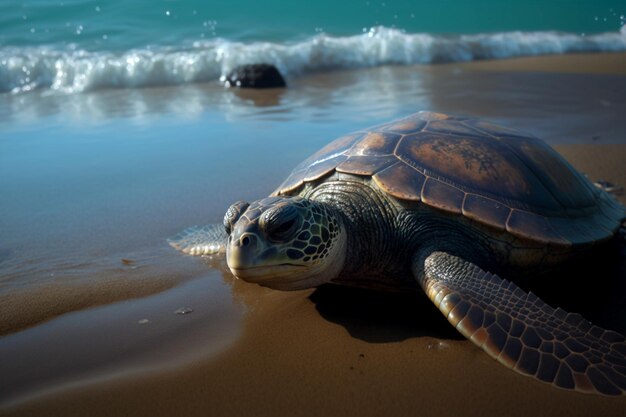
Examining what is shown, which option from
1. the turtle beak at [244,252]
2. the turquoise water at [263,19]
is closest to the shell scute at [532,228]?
the turtle beak at [244,252]

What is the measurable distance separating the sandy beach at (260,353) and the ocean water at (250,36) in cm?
832

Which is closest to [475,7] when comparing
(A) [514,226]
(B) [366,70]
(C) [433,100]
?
(B) [366,70]

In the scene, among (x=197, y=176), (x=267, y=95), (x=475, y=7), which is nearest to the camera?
(x=197, y=176)

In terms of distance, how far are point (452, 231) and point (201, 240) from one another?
162 centimetres

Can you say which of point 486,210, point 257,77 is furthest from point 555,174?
point 257,77

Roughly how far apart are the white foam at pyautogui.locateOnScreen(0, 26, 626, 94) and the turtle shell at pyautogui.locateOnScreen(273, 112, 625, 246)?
8142 mm

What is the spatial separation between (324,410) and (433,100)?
258 inches

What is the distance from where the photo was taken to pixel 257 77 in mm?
9008

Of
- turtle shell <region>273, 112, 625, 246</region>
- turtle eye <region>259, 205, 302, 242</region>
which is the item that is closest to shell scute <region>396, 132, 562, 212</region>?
turtle shell <region>273, 112, 625, 246</region>

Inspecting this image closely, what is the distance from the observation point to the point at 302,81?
395 inches

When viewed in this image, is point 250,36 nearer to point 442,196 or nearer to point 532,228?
point 442,196

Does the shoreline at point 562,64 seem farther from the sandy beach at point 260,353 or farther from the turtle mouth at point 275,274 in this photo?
the turtle mouth at point 275,274

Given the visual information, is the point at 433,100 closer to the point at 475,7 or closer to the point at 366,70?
Answer: the point at 366,70

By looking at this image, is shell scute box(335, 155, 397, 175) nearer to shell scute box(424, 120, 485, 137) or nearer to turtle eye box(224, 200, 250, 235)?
shell scute box(424, 120, 485, 137)
